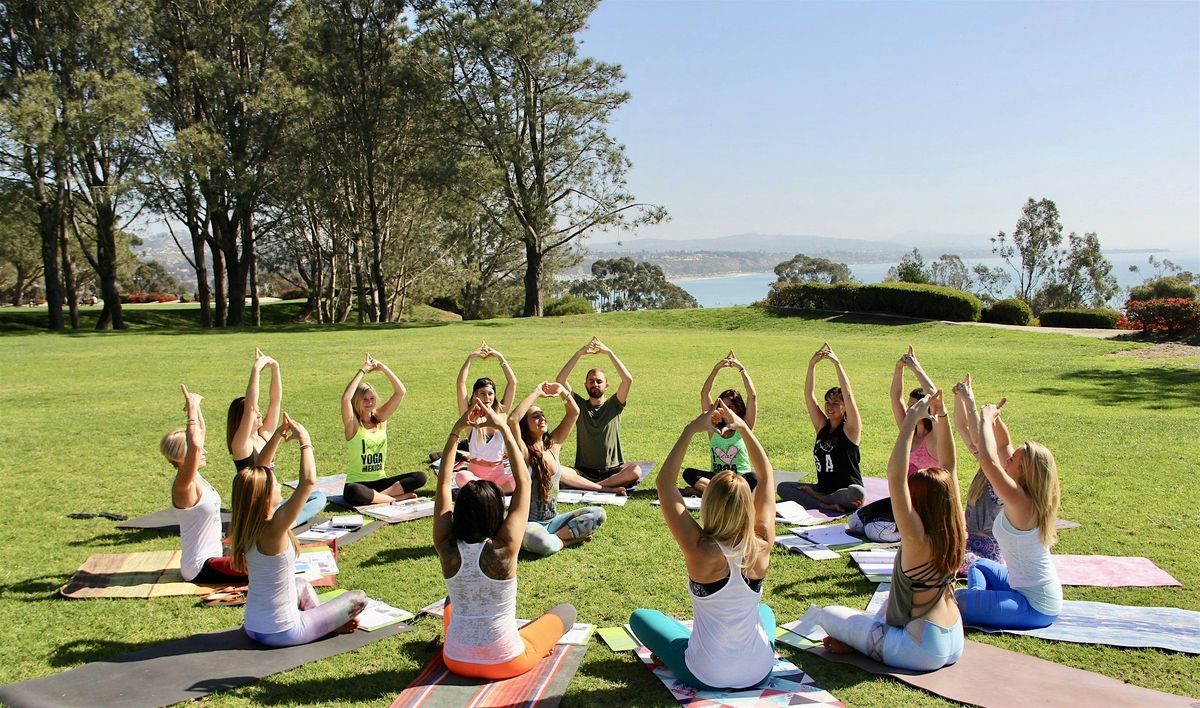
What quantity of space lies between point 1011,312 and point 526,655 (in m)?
31.1

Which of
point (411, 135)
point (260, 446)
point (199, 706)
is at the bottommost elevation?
point (199, 706)

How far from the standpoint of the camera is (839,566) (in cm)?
695

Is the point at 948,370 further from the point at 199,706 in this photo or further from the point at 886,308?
the point at 199,706

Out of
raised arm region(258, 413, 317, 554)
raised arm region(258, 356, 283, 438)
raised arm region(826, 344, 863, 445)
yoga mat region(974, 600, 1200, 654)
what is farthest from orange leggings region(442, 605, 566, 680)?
raised arm region(826, 344, 863, 445)

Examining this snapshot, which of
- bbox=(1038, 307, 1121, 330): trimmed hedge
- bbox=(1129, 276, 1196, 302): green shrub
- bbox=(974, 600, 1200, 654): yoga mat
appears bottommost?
bbox=(974, 600, 1200, 654): yoga mat

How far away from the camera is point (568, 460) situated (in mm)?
11805

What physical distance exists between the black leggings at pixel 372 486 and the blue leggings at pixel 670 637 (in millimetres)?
4469

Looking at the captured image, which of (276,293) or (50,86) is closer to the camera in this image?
(50,86)

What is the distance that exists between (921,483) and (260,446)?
20.4 feet

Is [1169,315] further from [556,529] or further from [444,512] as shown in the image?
[444,512]

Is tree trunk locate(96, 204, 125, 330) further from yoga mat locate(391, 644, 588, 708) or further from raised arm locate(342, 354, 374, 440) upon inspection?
yoga mat locate(391, 644, 588, 708)

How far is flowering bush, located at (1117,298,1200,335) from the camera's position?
953 inches

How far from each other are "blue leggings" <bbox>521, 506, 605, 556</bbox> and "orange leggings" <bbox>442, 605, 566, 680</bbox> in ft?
5.69

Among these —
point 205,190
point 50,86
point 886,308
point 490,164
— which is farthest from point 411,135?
point 886,308
